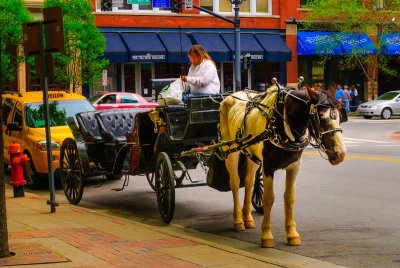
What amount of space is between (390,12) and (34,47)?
35643 mm

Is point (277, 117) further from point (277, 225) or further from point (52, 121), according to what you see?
point (52, 121)

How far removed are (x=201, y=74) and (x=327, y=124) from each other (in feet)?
10.8

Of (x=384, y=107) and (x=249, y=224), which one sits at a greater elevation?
(x=384, y=107)

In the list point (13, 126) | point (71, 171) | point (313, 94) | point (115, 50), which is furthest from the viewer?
point (115, 50)

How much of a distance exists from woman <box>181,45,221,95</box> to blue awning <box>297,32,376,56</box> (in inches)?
1340

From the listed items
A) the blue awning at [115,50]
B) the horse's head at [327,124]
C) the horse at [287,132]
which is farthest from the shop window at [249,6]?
the horse's head at [327,124]

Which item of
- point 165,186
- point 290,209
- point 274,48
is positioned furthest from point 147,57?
point 290,209

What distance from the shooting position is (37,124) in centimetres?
1546

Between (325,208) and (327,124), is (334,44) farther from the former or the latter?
(327,124)

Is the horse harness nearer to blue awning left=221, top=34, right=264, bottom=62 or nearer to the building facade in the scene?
the building facade

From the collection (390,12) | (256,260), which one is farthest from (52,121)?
(390,12)

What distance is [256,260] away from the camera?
7430mm

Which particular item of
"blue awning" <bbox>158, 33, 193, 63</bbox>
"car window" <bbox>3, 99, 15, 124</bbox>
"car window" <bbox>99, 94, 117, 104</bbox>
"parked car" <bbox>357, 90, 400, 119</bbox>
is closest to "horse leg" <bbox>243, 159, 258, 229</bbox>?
"car window" <bbox>3, 99, 15, 124</bbox>

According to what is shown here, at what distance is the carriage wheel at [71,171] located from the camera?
12367 millimetres
